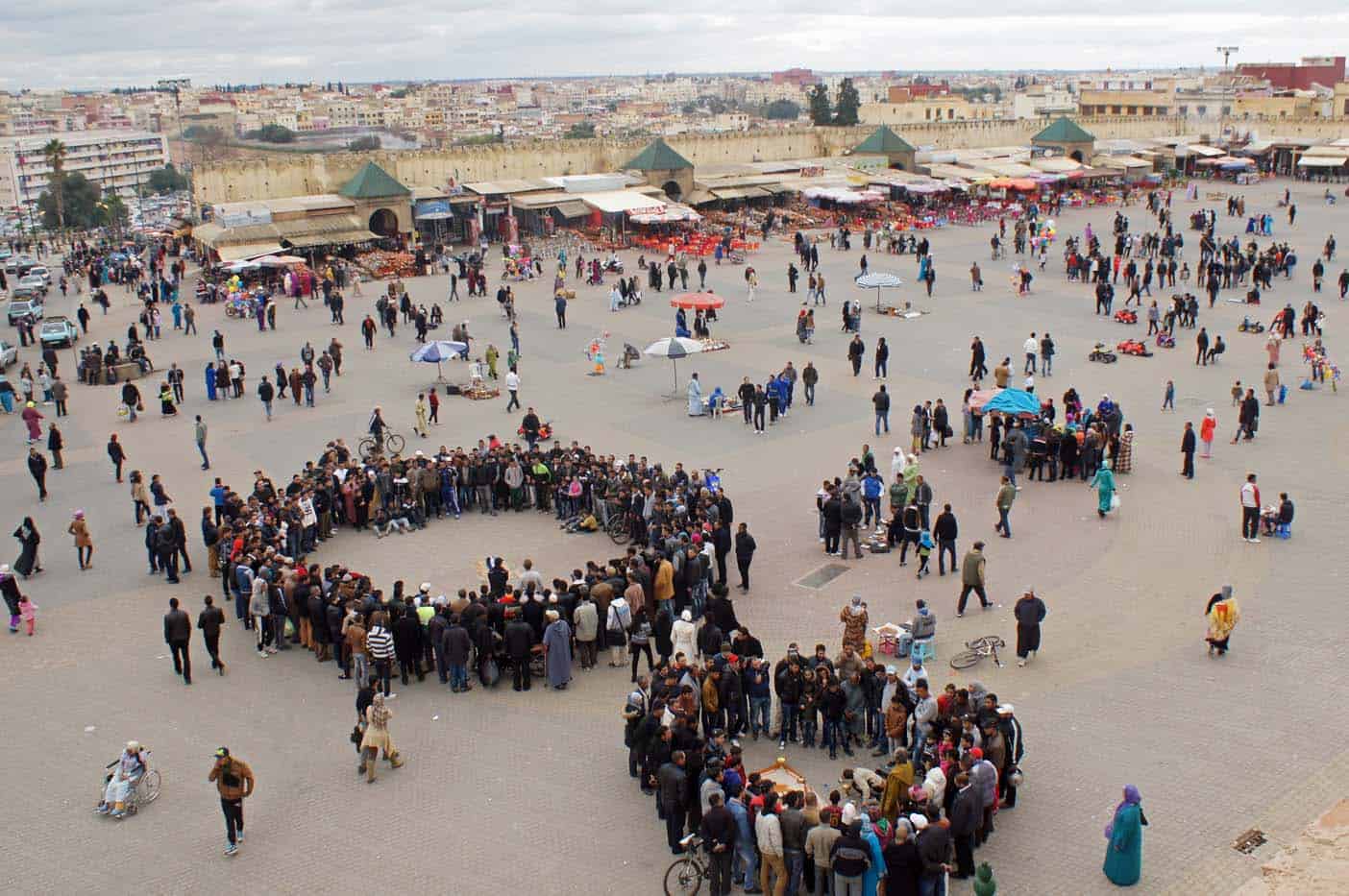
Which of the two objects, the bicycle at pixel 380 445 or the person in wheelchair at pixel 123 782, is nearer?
the person in wheelchair at pixel 123 782

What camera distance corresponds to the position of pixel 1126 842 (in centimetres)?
923

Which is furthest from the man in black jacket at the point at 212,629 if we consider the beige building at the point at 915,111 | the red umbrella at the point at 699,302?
the beige building at the point at 915,111

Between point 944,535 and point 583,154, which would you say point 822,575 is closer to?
point 944,535

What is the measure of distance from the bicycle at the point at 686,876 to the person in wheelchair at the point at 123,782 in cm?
516

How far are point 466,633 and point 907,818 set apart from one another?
222 inches

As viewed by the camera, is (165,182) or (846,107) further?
(165,182)

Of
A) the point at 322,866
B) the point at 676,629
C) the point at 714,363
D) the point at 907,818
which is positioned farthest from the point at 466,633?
the point at 714,363

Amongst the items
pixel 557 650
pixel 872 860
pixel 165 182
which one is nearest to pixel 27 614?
pixel 557 650

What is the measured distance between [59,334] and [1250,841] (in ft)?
105

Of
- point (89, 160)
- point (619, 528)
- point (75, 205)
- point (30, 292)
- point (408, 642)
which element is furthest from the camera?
point (89, 160)

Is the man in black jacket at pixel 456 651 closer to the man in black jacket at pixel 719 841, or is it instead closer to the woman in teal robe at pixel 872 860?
the man in black jacket at pixel 719 841

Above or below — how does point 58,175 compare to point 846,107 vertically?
below

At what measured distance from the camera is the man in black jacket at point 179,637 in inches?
522

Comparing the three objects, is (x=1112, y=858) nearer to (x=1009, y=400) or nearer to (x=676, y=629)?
(x=676, y=629)
